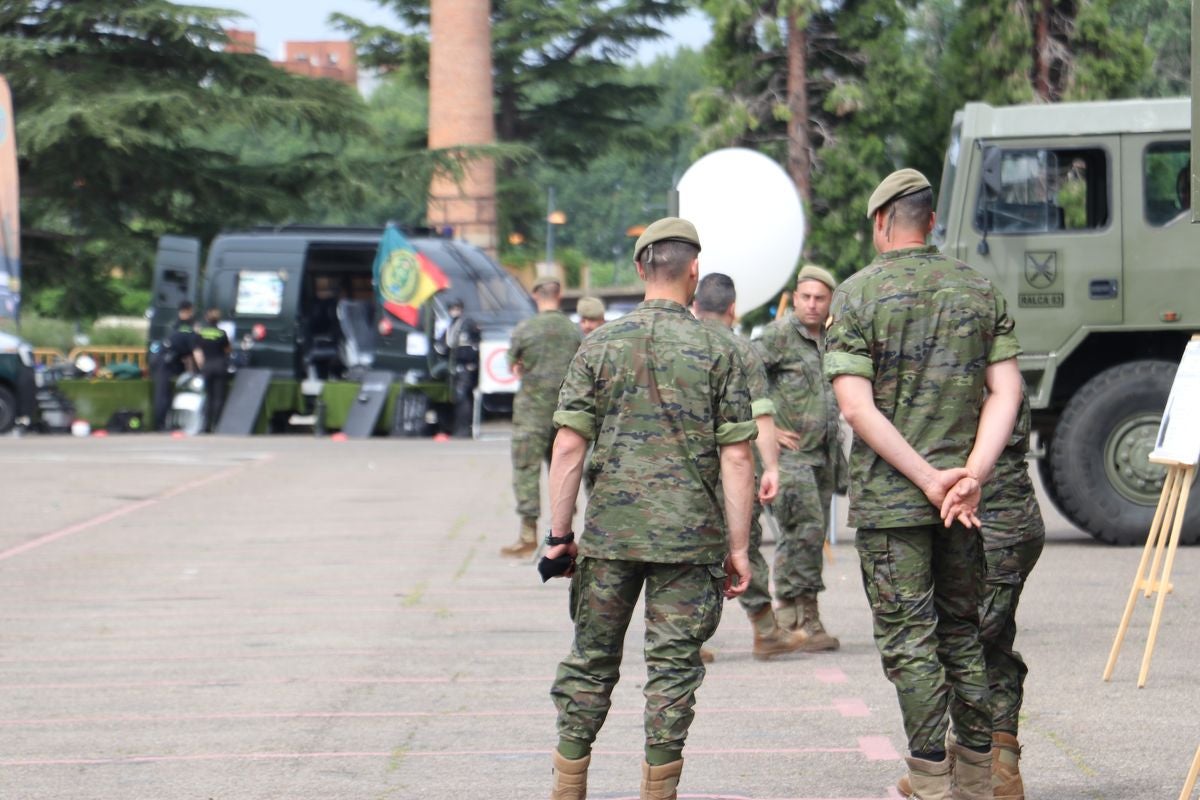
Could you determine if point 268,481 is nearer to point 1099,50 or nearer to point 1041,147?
point 1041,147

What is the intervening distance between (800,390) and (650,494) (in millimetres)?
3768

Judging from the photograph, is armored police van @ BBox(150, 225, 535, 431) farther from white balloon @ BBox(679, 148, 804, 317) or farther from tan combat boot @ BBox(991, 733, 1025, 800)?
tan combat boot @ BBox(991, 733, 1025, 800)

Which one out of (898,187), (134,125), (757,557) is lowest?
(757,557)

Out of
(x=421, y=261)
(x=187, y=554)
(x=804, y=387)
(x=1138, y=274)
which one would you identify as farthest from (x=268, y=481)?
(x=804, y=387)

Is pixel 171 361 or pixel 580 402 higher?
pixel 171 361

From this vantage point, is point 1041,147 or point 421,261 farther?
point 421,261

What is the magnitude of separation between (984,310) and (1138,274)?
7859mm

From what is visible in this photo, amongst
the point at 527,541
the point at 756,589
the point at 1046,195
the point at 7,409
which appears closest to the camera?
the point at 756,589

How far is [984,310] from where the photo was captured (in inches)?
220

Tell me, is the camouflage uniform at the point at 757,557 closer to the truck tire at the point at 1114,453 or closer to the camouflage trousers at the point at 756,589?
the camouflage trousers at the point at 756,589

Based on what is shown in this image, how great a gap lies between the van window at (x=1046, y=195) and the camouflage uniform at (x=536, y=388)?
9.61ft

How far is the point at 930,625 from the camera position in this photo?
18.1ft

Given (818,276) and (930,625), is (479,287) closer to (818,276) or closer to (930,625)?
(818,276)

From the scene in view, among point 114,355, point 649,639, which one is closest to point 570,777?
point 649,639
